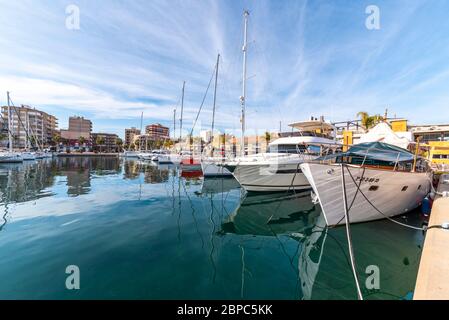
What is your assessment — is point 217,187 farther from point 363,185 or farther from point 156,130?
point 156,130

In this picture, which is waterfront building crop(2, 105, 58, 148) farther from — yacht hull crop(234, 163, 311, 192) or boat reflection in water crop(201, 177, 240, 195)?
yacht hull crop(234, 163, 311, 192)

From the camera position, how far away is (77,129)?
11688 centimetres

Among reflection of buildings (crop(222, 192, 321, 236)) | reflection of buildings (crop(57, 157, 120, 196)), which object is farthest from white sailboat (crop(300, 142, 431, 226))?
reflection of buildings (crop(57, 157, 120, 196))

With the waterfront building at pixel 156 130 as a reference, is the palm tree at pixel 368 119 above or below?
below

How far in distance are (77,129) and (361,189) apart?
14643 centimetres

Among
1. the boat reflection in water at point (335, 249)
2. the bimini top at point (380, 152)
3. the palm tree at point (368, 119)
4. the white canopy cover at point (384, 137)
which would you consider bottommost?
the boat reflection in water at point (335, 249)

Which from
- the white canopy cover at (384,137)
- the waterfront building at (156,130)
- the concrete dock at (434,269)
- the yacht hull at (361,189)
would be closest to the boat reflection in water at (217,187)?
the yacht hull at (361,189)

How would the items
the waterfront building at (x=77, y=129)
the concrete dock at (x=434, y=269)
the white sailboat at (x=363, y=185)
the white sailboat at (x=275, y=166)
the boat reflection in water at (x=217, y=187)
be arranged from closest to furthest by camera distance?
1. the concrete dock at (x=434, y=269)
2. the white sailboat at (x=363, y=185)
3. the white sailboat at (x=275, y=166)
4. the boat reflection in water at (x=217, y=187)
5. the waterfront building at (x=77, y=129)

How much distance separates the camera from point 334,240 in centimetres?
718

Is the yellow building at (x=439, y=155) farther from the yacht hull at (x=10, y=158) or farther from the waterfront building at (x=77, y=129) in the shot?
the waterfront building at (x=77, y=129)

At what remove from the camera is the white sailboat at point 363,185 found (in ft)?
24.7

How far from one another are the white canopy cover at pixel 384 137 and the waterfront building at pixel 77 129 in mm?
134952
